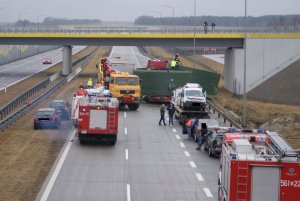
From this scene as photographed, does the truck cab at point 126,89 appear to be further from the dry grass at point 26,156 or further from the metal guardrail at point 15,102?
the metal guardrail at point 15,102

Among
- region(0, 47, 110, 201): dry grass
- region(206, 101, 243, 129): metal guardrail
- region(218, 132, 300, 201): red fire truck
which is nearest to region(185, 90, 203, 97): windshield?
region(206, 101, 243, 129): metal guardrail

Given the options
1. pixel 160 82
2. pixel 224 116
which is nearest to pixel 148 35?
pixel 160 82

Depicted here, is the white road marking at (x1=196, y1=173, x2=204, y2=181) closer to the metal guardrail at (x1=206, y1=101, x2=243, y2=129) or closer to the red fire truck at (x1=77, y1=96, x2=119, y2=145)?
the red fire truck at (x1=77, y1=96, x2=119, y2=145)

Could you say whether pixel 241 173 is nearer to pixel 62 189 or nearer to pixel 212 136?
pixel 62 189

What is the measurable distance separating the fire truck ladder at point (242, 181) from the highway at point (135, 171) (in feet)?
21.2

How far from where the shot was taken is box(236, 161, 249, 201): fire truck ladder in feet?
57.8

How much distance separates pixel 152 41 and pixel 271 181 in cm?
A: 7151

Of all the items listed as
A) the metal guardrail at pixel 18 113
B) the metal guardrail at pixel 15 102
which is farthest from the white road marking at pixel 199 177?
the metal guardrail at pixel 15 102

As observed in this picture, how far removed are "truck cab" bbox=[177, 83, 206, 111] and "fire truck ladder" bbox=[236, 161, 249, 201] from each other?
1074 inches

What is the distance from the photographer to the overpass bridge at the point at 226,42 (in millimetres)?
79438

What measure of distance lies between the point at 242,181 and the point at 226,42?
67220 mm

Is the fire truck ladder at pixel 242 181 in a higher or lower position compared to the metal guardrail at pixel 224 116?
higher

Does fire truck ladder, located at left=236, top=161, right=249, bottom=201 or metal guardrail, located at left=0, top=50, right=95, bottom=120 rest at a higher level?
fire truck ladder, located at left=236, top=161, right=249, bottom=201

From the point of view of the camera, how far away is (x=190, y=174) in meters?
28.7
